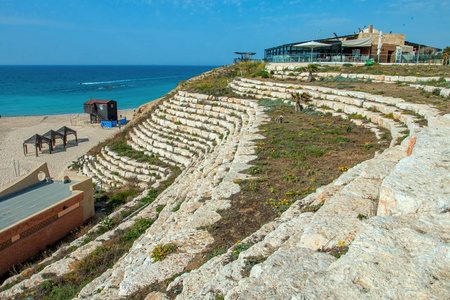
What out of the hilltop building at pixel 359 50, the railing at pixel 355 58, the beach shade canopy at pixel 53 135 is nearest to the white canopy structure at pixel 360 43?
the hilltop building at pixel 359 50

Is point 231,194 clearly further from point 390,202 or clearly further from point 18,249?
point 18,249

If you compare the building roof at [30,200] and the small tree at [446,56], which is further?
the small tree at [446,56]

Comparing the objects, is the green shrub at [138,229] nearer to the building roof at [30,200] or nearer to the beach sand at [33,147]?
the building roof at [30,200]

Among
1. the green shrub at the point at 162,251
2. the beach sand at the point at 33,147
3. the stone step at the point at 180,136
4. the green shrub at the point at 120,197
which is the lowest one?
the beach sand at the point at 33,147

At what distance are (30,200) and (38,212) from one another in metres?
2.10

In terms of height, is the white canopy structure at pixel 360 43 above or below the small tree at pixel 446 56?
above

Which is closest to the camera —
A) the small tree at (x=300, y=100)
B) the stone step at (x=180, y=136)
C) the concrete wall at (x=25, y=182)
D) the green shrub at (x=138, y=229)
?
the green shrub at (x=138, y=229)

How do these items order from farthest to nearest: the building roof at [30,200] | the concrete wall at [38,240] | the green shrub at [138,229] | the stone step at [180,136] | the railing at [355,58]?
the railing at [355,58] → the stone step at [180,136] → the building roof at [30,200] → the concrete wall at [38,240] → the green shrub at [138,229]

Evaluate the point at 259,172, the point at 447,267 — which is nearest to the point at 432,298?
the point at 447,267

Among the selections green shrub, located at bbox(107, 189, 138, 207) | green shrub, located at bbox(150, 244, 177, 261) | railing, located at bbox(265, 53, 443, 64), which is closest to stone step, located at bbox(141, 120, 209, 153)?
green shrub, located at bbox(107, 189, 138, 207)

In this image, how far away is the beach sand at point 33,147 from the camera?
858 inches

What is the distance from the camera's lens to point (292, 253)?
346 cm

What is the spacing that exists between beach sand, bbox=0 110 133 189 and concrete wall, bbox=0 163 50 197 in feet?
20.0

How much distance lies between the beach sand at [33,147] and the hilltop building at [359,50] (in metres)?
20.7
